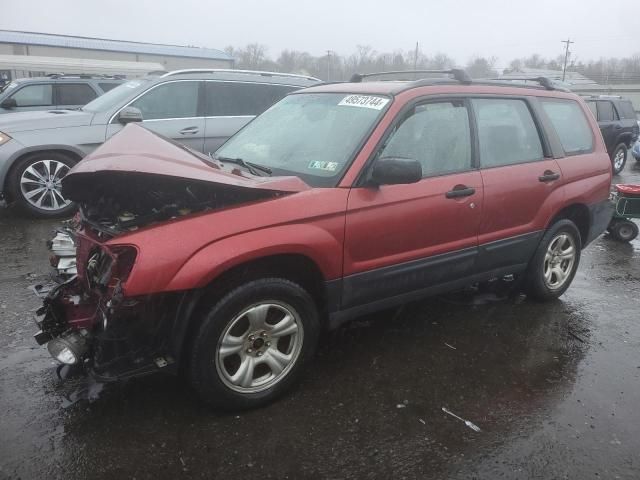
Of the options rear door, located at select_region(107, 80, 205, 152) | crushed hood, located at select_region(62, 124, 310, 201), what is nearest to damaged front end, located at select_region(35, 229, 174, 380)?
crushed hood, located at select_region(62, 124, 310, 201)

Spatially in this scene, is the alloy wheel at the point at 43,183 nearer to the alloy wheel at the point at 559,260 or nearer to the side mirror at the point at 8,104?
the side mirror at the point at 8,104

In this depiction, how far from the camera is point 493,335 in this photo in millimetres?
3904

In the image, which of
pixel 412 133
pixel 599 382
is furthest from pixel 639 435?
pixel 412 133

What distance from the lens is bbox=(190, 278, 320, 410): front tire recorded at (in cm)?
260


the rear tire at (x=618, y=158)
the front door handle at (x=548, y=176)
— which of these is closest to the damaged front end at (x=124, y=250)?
the front door handle at (x=548, y=176)

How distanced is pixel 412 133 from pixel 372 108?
12.2 inches

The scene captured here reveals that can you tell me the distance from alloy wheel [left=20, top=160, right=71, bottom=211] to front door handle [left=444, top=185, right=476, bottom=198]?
502 centimetres

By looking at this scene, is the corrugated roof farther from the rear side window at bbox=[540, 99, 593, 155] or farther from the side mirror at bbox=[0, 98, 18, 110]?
the rear side window at bbox=[540, 99, 593, 155]

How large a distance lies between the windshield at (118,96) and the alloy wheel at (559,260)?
17.8 feet

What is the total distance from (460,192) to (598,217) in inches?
80.1

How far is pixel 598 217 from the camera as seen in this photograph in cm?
473

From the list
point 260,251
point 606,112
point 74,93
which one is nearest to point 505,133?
point 260,251

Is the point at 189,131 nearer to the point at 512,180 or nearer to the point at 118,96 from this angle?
the point at 118,96

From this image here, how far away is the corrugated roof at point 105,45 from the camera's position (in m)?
50.0
